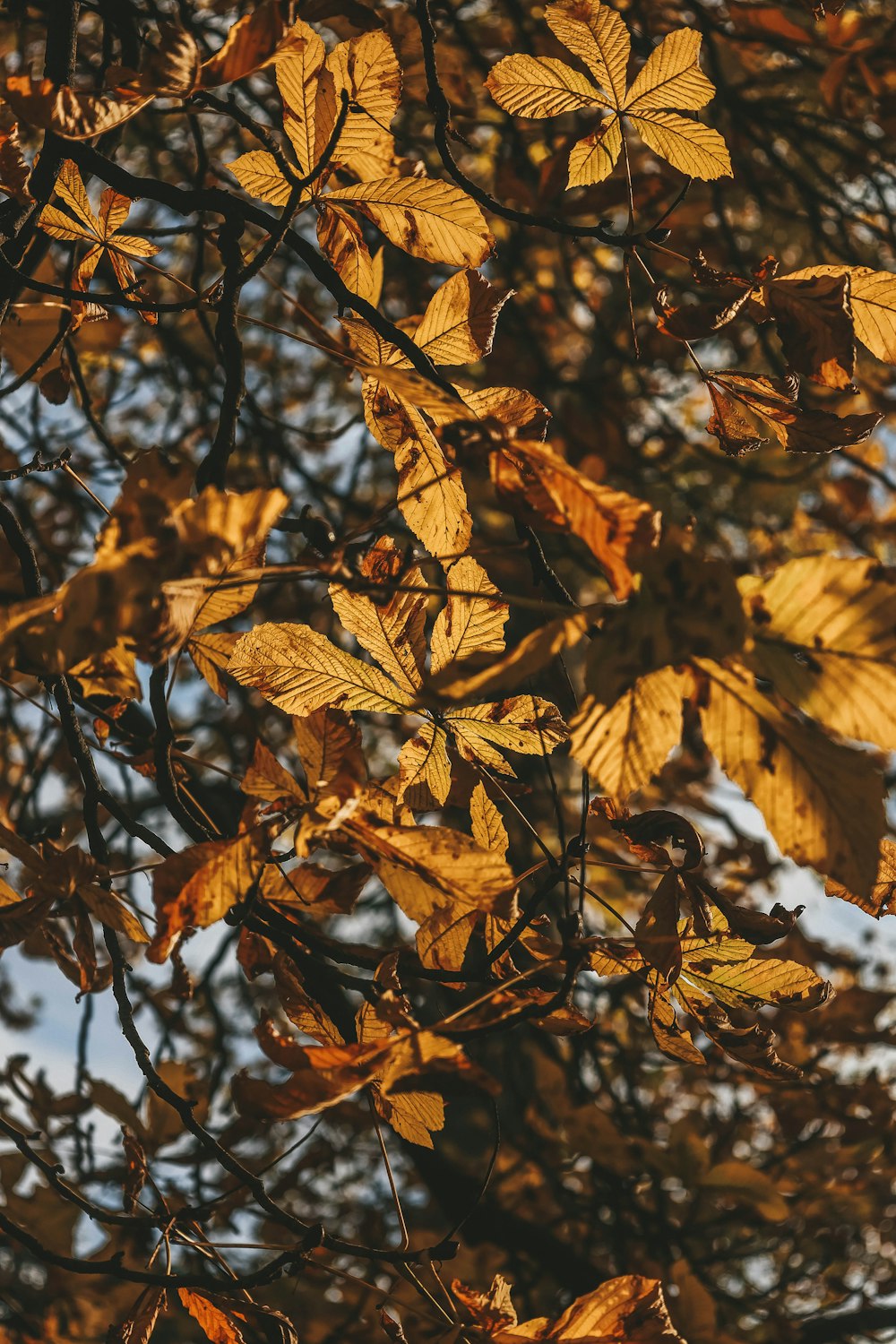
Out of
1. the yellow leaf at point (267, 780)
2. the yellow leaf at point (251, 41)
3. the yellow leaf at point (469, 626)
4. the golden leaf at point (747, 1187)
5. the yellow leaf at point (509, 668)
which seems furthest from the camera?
the golden leaf at point (747, 1187)

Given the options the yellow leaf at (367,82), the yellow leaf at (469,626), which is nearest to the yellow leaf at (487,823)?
the yellow leaf at (469,626)

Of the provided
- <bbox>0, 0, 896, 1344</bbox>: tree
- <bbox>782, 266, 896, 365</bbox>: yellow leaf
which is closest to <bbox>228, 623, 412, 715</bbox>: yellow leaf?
<bbox>0, 0, 896, 1344</bbox>: tree

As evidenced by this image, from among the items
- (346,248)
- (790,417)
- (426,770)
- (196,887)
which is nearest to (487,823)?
(426,770)

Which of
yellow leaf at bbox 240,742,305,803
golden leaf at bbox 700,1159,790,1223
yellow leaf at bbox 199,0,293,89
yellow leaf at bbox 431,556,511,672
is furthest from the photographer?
golden leaf at bbox 700,1159,790,1223

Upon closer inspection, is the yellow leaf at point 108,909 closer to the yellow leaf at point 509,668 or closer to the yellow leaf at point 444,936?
the yellow leaf at point 444,936

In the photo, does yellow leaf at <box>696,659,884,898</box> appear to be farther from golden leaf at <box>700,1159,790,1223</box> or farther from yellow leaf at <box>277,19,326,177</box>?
golden leaf at <box>700,1159,790,1223</box>

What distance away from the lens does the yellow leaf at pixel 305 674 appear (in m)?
0.72

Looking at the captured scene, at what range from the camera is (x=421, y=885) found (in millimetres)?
663

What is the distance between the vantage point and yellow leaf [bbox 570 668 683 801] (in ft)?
1.60

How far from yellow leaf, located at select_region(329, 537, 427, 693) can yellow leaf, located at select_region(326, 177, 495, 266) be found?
0.86ft

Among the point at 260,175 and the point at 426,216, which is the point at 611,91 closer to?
the point at 426,216

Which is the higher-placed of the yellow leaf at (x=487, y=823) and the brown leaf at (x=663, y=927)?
the yellow leaf at (x=487, y=823)

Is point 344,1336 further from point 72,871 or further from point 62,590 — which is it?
point 62,590

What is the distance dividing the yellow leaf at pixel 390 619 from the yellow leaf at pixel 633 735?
0.86 feet
